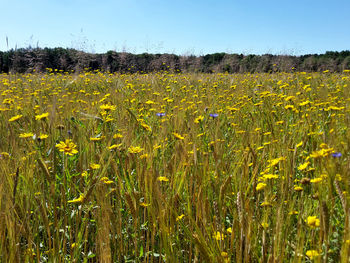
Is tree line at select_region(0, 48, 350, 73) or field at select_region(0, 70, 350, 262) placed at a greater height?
tree line at select_region(0, 48, 350, 73)

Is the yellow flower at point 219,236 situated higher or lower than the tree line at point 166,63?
lower

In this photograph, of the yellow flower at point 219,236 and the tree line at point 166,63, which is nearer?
the yellow flower at point 219,236

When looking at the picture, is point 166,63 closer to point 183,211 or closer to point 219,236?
point 183,211

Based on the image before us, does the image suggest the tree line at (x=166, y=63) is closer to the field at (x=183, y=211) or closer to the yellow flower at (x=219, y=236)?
the field at (x=183, y=211)

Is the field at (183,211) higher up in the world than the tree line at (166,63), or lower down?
lower down

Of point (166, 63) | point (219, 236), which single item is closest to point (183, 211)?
point (219, 236)

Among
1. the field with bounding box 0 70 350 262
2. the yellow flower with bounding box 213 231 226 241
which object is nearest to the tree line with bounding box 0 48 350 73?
the field with bounding box 0 70 350 262

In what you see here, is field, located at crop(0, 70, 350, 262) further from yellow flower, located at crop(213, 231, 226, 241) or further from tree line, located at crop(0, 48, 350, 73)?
tree line, located at crop(0, 48, 350, 73)

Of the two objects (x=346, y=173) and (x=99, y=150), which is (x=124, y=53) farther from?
(x=346, y=173)

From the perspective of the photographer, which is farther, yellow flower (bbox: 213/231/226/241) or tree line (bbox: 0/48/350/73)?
tree line (bbox: 0/48/350/73)

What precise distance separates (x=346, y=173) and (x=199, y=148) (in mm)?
955

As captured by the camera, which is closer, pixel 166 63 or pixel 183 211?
pixel 183 211

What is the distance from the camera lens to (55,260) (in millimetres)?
916

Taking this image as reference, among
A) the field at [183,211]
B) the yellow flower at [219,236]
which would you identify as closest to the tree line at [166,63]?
the field at [183,211]
